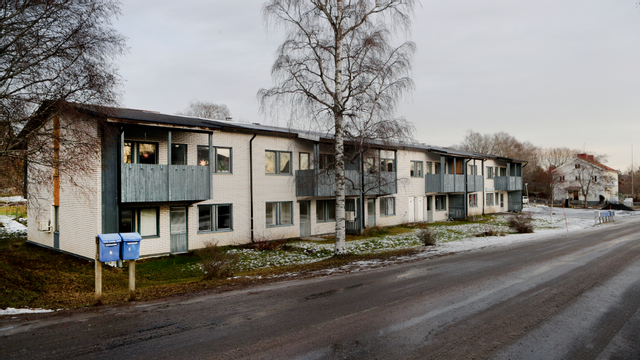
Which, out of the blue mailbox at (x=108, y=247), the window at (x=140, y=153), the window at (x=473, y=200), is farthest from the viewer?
the window at (x=473, y=200)

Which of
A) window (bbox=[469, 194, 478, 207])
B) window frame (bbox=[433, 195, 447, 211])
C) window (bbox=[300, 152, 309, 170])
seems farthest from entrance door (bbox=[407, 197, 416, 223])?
window (bbox=[300, 152, 309, 170])

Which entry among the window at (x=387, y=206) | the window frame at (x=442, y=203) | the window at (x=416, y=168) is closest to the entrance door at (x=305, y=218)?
the window at (x=387, y=206)

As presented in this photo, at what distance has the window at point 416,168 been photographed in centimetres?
3141

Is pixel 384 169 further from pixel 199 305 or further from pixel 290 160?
pixel 199 305

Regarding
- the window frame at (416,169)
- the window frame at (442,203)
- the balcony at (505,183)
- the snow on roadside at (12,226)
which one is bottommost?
the snow on roadside at (12,226)

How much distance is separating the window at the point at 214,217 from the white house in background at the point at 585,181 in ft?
186

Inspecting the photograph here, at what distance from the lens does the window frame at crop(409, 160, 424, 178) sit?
31231 mm

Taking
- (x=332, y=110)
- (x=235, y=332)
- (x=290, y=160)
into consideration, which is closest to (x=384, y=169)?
(x=290, y=160)

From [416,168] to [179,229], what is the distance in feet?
68.1

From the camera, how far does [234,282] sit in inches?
411

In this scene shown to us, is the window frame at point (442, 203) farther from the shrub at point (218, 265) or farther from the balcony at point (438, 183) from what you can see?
the shrub at point (218, 265)

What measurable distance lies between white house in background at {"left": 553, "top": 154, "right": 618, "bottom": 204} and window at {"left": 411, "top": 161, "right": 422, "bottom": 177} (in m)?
38.3

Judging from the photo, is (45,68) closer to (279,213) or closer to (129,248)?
(129,248)

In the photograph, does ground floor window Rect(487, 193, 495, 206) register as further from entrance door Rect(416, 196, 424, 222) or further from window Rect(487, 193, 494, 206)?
entrance door Rect(416, 196, 424, 222)
